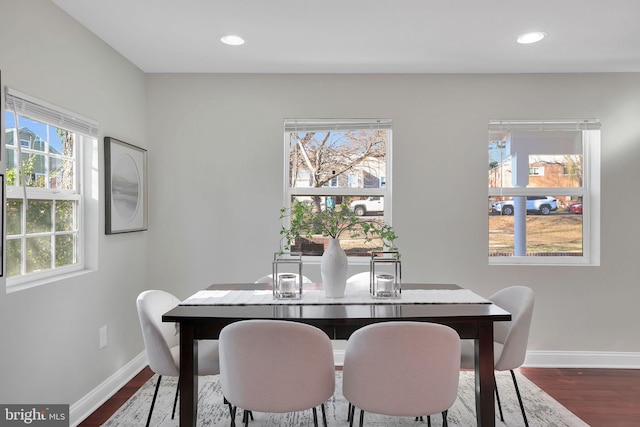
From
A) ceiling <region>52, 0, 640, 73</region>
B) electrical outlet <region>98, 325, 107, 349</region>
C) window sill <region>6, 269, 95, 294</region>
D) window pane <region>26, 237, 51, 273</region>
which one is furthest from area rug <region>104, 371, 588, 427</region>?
ceiling <region>52, 0, 640, 73</region>

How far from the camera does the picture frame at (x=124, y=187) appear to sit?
298 cm

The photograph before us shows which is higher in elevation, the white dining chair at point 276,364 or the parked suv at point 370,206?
the parked suv at point 370,206

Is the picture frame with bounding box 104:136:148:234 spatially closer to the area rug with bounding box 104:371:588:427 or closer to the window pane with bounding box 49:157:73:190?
the window pane with bounding box 49:157:73:190

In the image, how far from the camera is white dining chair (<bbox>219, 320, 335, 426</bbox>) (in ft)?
5.80

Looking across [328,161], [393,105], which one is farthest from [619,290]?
[328,161]

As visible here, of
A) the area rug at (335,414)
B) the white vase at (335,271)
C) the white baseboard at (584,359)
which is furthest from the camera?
the white baseboard at (584,359)

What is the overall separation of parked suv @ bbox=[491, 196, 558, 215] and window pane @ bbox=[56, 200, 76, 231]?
3.26m

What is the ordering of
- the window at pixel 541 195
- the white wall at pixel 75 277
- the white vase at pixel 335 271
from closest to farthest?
the white wall at pixel 75 277 → the white vase at pixel 335 271 → the window at pixel 541 195

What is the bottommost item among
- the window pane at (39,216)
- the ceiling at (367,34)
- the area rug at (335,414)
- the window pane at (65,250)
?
the area rug at (335,414)

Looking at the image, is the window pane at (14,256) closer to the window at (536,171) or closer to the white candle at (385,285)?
the white candle at (385,285)

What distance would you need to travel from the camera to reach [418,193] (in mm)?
3631

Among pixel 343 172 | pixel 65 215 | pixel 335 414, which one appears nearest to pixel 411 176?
pixel 343 172

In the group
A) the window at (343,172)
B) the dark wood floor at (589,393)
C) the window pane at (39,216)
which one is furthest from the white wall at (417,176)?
the window pane at (39,216)

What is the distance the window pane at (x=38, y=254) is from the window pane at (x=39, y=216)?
6cm
